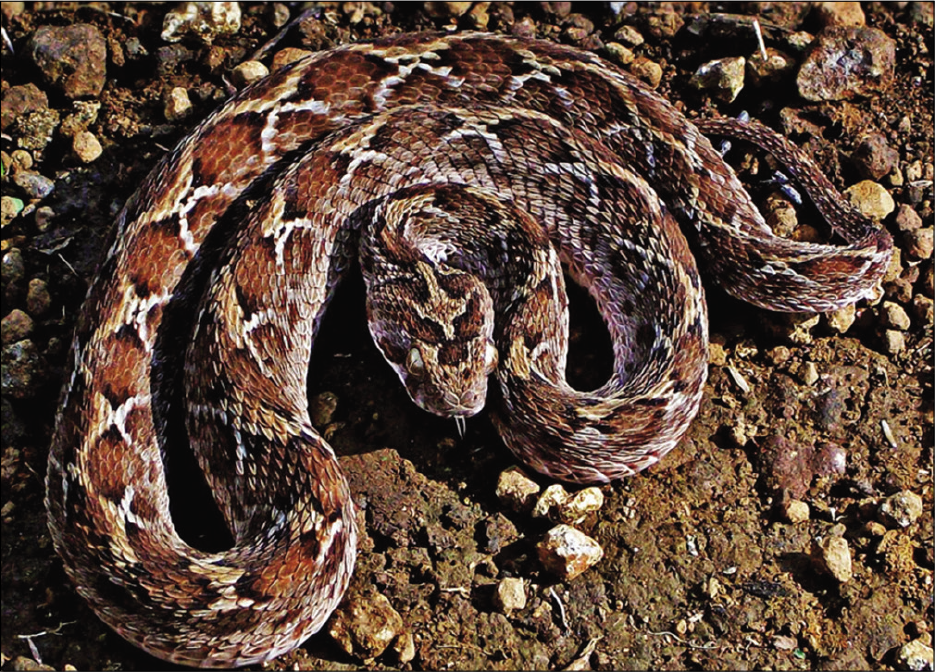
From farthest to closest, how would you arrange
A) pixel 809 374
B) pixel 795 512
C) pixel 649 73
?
pixel 649 73, pixel 809 374, pixel 795 512

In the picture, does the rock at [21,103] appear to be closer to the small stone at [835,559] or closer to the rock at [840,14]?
the rock at [840,14]

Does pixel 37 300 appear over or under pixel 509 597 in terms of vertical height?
over

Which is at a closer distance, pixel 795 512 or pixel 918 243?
pixel 795 512

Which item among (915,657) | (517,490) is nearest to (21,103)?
(517,490)

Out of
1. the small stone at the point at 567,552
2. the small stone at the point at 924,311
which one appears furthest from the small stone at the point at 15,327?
the small stone at the point at 924,311

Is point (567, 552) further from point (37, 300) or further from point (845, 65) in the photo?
point (845, 65)

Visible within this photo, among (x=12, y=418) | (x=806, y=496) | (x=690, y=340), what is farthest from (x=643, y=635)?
(x=12, y=418)
